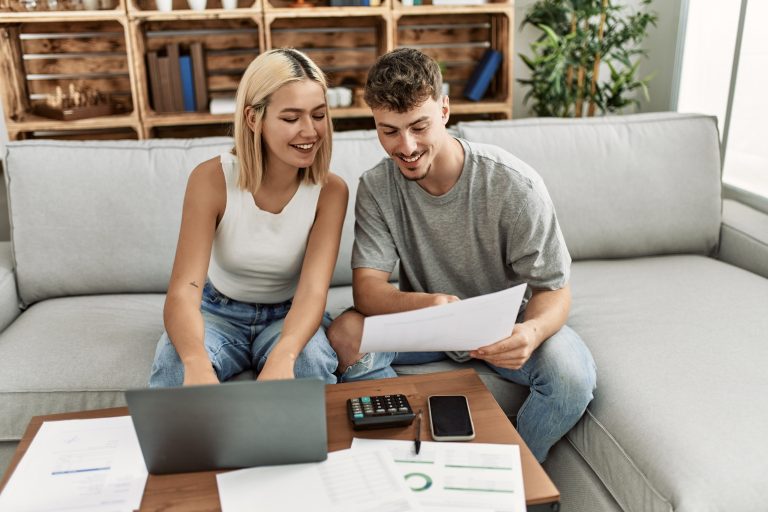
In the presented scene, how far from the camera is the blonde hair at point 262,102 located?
4.55ft

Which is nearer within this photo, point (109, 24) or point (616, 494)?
point (616, 494)

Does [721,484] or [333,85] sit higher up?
[333,85]

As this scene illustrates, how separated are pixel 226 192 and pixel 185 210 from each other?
10 cm

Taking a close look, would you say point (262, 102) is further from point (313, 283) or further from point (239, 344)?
point (239, 344)

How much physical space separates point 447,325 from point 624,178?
1.16 m

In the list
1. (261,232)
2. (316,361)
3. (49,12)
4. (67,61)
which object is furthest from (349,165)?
(67,61)

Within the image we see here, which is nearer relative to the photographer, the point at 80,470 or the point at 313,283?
the point at 80,470

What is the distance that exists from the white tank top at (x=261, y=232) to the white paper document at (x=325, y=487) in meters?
0.61

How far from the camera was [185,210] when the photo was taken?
1441 mm

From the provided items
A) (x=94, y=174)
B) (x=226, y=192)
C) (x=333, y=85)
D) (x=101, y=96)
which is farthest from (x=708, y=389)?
(x=101, y=96)

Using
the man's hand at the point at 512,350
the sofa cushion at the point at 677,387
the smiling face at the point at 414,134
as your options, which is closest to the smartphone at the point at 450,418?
the man's hand at the point at 512,350

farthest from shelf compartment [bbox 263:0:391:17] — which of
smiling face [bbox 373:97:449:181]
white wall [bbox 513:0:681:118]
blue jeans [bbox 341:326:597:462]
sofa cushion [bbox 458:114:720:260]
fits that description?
blue jeans [bbox 341:326:597:462]

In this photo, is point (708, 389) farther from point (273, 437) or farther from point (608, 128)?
point (608, 128)

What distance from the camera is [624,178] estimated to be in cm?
202
